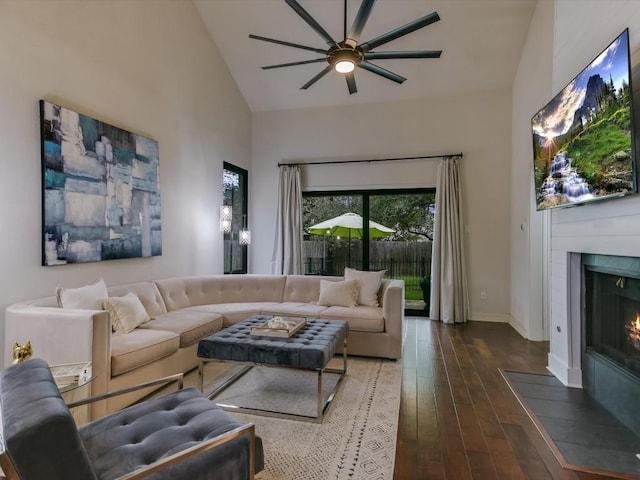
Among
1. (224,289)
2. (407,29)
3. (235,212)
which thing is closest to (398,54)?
(407,29)

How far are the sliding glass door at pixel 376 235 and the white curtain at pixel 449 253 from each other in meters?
0.29

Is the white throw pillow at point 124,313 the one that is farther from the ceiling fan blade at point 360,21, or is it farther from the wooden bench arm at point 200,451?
the ceiling fan blade at point 360,21

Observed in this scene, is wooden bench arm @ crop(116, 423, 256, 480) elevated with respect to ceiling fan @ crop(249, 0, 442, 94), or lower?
lower

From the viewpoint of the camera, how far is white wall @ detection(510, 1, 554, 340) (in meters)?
4.09

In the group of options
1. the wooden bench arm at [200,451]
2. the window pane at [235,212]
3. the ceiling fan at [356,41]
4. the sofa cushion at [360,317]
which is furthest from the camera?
the window pane at [235,212]

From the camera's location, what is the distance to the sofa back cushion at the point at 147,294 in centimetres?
335

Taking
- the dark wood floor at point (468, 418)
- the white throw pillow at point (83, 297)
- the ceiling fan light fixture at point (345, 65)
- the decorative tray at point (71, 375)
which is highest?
the ceiling fan light fixture at point (345, 65)

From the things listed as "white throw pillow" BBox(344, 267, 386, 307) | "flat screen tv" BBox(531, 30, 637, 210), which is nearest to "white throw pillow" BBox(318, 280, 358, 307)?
"white throw pillow" BBox(344, 267, 386, 307)

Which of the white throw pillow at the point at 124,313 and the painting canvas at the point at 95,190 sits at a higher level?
the painting canvas at the point at 95,190

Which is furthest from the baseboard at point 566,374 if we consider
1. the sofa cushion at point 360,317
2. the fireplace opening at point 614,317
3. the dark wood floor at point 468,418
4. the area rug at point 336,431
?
the sofa cushion at point 360,317

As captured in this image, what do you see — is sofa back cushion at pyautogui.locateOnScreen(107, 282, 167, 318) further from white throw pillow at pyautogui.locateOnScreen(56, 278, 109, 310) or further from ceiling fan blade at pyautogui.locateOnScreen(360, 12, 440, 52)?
ceiling fan blade at pyautogui.locateOnScreen(360, 12, 440, 52)

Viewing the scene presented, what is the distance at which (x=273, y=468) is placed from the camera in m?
1.91

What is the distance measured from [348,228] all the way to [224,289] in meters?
2.38

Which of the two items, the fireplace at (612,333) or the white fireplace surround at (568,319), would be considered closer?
the fireplace at (612,333)
